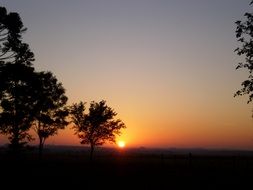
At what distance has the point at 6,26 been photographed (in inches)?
1454

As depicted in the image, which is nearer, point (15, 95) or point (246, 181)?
point (246, 181)

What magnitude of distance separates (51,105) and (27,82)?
18929mm

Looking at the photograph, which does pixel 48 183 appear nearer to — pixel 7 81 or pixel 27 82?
pixel 7 81

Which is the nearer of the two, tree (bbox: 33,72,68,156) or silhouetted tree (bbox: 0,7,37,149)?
silhouetted tree (bbox: 0,7,37,149)

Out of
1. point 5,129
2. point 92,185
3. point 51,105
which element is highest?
point 51,105

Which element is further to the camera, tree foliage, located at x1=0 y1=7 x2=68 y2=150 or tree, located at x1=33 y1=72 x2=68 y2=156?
tree, located at x1=33 y1=72 x2=68 y2=156

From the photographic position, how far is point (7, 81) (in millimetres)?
39281

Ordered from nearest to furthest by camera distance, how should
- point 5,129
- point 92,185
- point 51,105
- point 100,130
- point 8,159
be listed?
point 92,185 < point 8,159 < point 5,129 < point 51,105 < point 100,130

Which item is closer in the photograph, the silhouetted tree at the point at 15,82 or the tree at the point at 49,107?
the silhouetted tree at the point at 15,82

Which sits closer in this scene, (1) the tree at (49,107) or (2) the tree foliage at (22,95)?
(2) the tree foliage at (22,95)

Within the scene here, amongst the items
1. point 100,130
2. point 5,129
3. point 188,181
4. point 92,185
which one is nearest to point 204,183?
point 188,181

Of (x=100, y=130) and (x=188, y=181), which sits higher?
(x=100, y=130)

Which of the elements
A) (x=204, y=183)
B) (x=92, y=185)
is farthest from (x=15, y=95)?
(x=204, y=183)

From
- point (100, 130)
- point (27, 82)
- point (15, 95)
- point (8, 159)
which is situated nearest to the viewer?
point (27, 82)
